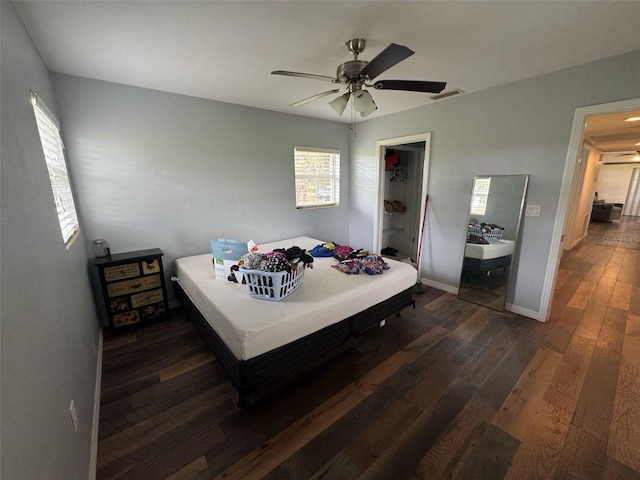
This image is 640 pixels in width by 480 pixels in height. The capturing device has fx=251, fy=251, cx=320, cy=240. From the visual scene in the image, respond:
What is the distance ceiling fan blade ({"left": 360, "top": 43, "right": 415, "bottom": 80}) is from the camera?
1330 mm

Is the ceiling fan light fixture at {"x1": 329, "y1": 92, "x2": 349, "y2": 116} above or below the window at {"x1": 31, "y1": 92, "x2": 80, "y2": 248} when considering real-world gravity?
above

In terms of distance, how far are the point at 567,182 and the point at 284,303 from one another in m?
2.80

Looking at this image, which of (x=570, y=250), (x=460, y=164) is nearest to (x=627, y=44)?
(x=460, y=164)

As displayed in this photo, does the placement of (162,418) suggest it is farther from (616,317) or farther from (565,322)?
(616,317)

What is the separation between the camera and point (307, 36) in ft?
5.65

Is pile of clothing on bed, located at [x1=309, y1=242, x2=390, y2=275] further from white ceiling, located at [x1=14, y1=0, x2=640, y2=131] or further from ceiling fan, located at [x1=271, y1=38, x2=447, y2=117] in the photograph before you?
white ceiling, located at [x1=14, y1=0, x2=640, y2=131]

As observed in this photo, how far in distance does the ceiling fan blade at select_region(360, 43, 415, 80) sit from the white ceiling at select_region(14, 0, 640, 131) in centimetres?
27

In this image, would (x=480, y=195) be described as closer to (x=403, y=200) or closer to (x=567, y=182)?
(x=567, y=182)

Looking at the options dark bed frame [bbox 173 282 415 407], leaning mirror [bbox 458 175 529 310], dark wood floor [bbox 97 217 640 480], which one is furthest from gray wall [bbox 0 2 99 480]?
leaning mirror [bbox 458 175 529 310]

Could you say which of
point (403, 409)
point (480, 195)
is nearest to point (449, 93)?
point (480, 195)

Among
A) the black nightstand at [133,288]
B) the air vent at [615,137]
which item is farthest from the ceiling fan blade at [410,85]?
the air vent at [615,137]

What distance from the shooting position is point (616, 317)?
8.69 feet

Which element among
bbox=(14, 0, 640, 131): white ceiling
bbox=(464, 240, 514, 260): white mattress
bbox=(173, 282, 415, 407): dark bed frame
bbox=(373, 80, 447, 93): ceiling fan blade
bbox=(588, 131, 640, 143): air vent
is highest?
bbox=(14, 0, 640, 131): white ceiling

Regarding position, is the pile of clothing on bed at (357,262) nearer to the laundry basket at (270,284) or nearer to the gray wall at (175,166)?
the laundry basket at (270,284)
